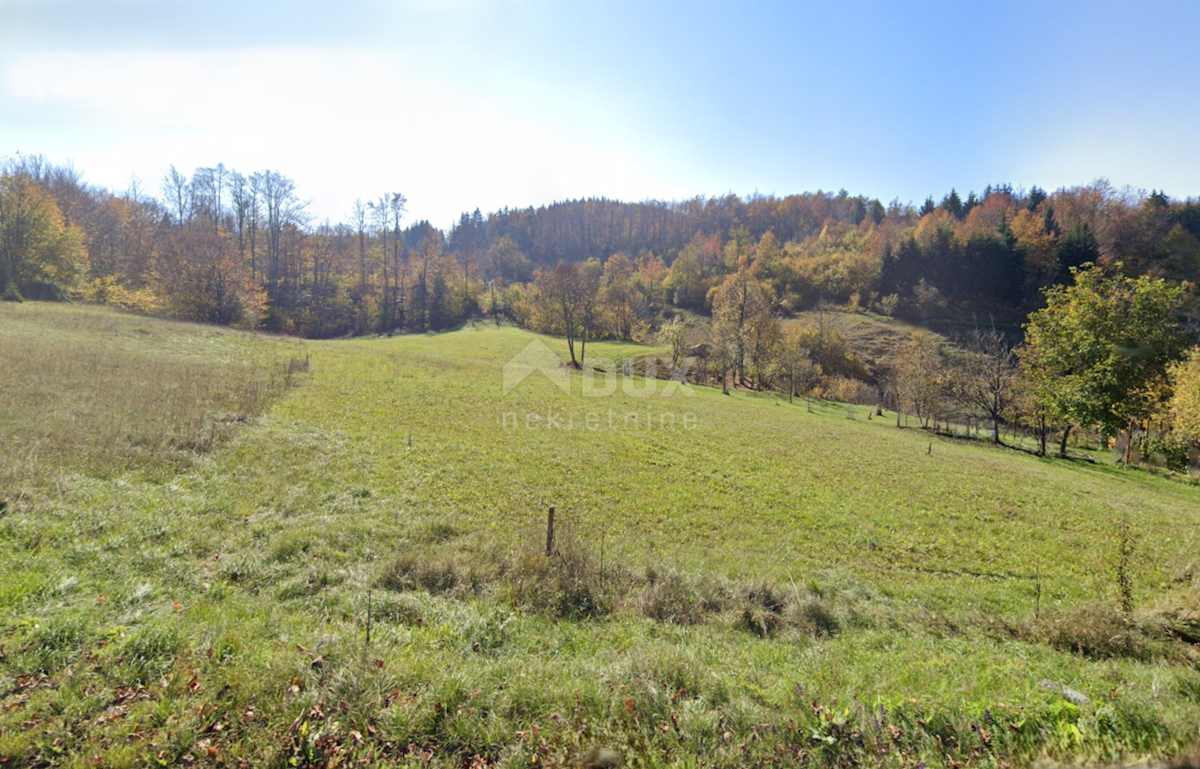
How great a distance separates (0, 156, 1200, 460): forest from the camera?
23.9 m

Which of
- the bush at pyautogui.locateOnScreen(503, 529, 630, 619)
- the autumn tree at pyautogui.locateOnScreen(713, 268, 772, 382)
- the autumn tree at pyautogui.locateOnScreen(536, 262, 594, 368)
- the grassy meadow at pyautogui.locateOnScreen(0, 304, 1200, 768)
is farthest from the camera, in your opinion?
the autumn tree at pyautogui.locateOnScreen(713, 268, 772, 382)

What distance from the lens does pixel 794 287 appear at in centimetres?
8806

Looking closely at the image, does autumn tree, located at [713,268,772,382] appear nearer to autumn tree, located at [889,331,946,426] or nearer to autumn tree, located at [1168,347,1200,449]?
autumn tree, located at [889,331,946,426]

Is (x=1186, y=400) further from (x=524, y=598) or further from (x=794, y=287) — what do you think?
(x=794, y=287)

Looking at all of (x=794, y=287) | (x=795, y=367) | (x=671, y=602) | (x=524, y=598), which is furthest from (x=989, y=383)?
(x=794, y=287)

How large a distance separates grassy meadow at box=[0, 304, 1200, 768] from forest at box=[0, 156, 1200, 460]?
1207 centimetres

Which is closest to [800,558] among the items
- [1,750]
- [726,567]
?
[726,567]

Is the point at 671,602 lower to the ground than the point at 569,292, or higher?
lower

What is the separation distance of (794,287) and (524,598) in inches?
3681

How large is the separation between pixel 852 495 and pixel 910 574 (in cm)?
541

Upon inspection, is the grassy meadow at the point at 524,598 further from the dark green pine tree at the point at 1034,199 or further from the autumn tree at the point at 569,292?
the dark green pine tree at the point at 1034,199

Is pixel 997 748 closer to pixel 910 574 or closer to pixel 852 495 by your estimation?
pixel 910 574

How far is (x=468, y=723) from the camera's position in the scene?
3.73m

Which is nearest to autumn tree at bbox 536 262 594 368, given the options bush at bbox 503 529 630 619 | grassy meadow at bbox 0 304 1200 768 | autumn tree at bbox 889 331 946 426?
autumn tree at bbox 889 331 946 426
